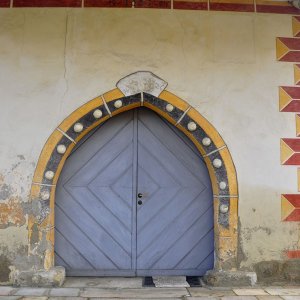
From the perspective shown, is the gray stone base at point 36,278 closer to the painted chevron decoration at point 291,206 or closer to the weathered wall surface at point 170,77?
the weathered wall surface at point 170,77

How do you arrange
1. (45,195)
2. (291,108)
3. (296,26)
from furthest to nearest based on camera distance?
(296,26) → (291,108) → (45,195)

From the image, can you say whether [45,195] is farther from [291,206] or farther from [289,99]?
[289,99]

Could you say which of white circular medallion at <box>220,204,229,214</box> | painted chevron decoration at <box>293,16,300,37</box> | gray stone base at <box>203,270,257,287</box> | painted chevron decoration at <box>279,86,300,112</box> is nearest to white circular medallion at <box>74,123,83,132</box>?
white circular medallion at <box>220,204,229,214</box>

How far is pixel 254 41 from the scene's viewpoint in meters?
4.33

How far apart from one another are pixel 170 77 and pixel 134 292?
209cm

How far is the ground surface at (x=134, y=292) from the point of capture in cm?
365

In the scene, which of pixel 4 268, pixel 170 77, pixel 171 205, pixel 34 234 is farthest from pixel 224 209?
pixel 4 268

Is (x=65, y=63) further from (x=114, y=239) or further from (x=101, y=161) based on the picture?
(x=114, y=239)

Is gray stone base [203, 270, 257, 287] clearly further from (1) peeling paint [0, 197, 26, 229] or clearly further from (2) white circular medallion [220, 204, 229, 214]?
(1) peeling paint [0, 197, 26, 229]

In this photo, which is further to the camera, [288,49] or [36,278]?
[288,49]

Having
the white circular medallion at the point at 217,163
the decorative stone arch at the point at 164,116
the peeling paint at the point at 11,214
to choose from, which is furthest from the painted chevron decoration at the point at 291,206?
the peeling paint at the point at 11,214

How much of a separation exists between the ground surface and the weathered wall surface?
1.24 ft

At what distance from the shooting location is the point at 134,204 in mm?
4391

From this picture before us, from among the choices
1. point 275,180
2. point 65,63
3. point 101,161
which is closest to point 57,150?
point 101,161
